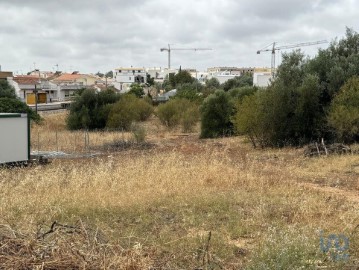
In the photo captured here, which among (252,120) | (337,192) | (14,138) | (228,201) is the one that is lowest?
(337,192)

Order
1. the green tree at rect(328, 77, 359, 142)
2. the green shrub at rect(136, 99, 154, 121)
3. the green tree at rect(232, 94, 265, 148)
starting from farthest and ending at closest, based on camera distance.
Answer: the green shrub at rect(136, 99, 154, 121) < the green tree at rect(232, 94, 265, 148) < the green tree at rect(328, 77, 359, 142)

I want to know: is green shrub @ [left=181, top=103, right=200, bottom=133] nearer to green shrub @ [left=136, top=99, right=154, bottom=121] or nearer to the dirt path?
green shrub @ [left=136, top=99, right=154, bottom=121]

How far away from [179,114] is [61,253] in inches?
1195

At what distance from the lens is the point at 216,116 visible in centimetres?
2894

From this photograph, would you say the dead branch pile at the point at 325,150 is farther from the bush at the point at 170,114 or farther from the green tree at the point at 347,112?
the bush at the point at 170,114

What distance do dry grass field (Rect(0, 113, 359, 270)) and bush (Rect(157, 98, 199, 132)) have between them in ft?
64.2

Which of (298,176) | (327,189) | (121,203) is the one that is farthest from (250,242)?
(298,176)

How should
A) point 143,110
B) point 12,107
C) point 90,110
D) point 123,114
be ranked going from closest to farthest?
point 12,107 → point 123,114 → point 90,110 → point 143,110

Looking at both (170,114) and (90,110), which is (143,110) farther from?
(170,114)

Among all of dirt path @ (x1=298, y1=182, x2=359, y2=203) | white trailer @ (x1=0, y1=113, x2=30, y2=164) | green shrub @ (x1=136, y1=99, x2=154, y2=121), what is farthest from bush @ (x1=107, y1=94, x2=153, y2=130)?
dirt path @ (x1=298, y1=182, x2=359, y2=203)

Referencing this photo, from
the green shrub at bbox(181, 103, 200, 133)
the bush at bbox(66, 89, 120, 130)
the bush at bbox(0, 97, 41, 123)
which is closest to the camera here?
the bush at bbox(0, 97, 41, 123)

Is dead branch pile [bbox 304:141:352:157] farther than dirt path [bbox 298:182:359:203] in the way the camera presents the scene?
Yes

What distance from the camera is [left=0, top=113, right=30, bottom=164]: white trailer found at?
15.4 m

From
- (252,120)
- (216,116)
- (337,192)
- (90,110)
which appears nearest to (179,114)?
(216,116)
